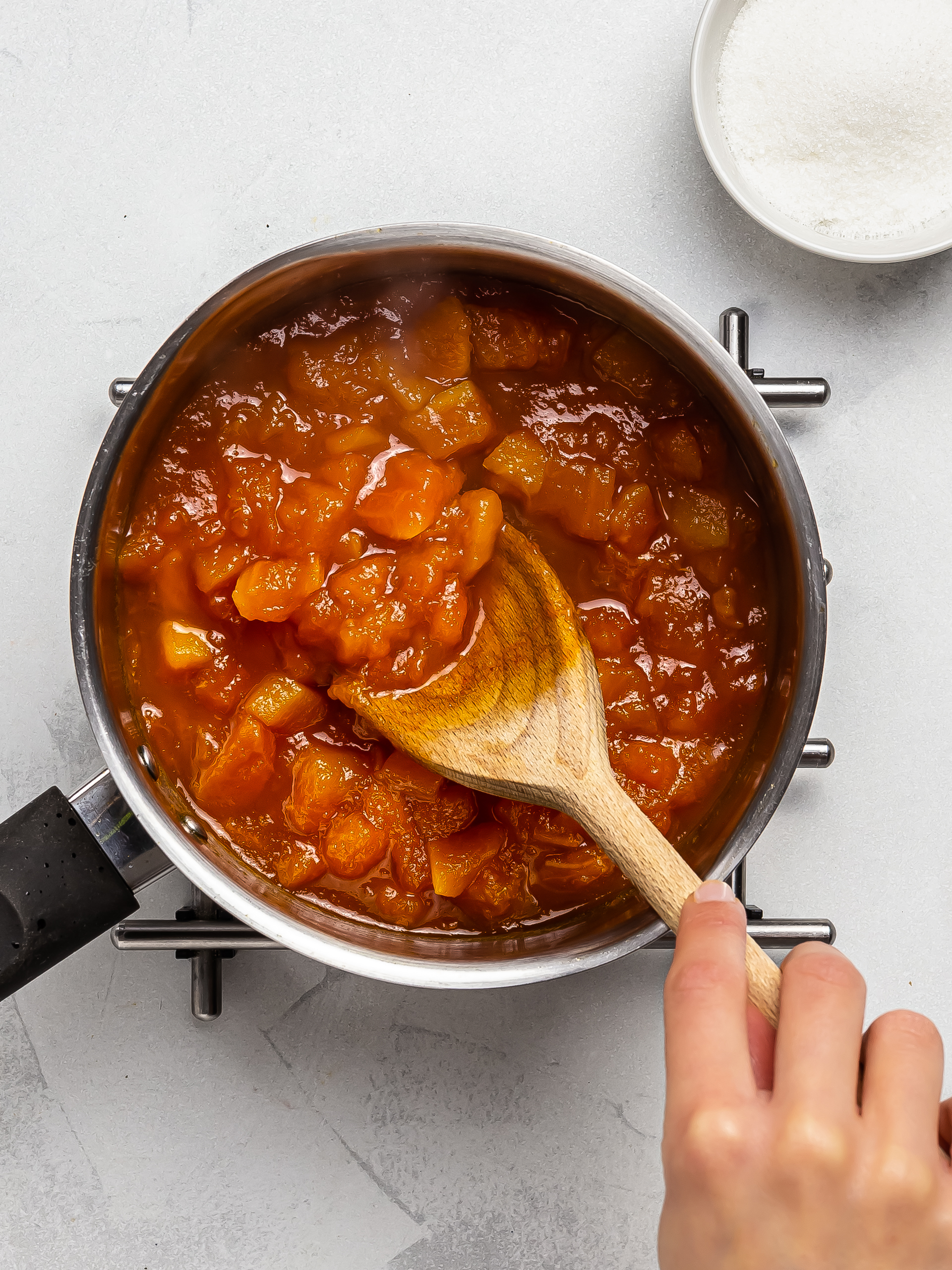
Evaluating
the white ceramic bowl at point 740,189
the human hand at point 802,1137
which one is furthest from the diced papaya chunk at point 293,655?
the white ceramic bowl at point 740,189

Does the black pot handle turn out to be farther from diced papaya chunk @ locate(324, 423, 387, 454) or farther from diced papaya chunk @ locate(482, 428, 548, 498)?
diced papaya chunk @ locate(482, 428, 548, 498)

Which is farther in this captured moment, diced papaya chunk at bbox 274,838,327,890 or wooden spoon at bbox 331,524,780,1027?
diced papaya chunk at bbox 274,838,327,890

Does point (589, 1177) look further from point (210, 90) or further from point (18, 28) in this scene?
point (18, 28)

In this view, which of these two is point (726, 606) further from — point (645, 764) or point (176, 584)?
point (176, 584)

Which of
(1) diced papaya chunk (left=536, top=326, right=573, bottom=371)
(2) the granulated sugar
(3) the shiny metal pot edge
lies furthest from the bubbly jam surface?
(2) the granulated sugar

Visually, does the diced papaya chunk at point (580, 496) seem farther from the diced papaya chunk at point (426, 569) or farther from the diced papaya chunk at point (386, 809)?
the diced papaya chunk at point (386, 809)

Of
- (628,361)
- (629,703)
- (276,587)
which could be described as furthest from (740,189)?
(276,587)
